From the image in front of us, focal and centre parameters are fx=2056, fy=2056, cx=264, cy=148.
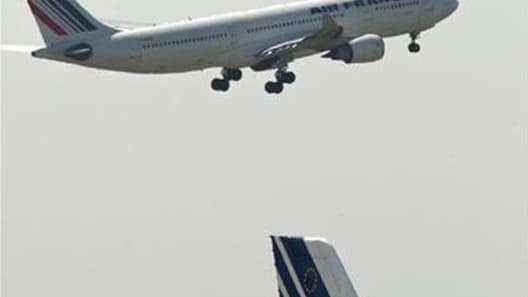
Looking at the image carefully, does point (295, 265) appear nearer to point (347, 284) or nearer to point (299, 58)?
point (347, 284)

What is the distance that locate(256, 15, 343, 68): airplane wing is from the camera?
105438mm

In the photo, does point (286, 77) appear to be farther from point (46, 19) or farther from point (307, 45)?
point (46, 19)

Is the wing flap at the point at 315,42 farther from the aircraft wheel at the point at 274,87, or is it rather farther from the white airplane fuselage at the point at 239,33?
the aircraft wheel at the point at 274,87

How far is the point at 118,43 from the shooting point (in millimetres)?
100812

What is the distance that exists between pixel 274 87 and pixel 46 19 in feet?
39.0

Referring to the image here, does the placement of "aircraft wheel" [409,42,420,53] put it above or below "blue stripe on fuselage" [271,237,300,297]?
above

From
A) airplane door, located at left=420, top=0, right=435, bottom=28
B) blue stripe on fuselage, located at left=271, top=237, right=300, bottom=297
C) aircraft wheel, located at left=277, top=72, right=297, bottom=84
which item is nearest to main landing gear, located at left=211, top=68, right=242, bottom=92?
aircraft wheel, located at left=277, top=72, right=297, bottom=84

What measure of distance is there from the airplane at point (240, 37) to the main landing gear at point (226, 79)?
2.0 inches

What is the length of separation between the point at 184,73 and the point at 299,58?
22.9 ft

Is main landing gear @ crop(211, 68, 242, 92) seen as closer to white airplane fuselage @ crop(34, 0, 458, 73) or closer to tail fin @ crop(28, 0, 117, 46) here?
white airplane fuselage @ crop(34, 0, 458, 73)

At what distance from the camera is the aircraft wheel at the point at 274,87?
103 m

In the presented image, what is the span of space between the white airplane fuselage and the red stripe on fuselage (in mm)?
1131

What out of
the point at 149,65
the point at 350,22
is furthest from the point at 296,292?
the point at 350,22

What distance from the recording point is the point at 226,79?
10588 centimetres
